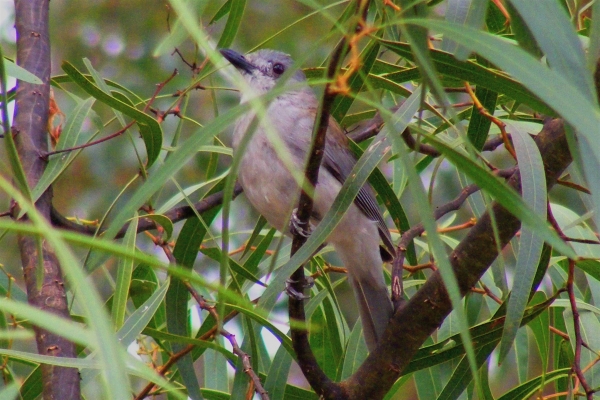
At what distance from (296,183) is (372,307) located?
471mm

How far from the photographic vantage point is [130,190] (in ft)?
15.7

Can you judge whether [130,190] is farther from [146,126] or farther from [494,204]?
[494,204]

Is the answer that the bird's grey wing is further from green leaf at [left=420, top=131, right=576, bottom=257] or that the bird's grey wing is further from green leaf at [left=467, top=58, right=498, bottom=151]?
green leaf at [left=420, top=131, right=576, bottom=257]

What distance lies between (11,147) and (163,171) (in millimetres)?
298

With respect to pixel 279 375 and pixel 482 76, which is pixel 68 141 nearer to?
pixel 279 375

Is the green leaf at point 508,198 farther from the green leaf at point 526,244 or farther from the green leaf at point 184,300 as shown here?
the green leaf at point 184,300

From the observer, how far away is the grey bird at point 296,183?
267cm

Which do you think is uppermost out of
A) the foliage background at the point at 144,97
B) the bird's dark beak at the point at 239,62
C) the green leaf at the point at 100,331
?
the foliage background at the point at 144,97

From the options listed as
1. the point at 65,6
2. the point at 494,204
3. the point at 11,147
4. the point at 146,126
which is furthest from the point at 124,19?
the point at 11,147

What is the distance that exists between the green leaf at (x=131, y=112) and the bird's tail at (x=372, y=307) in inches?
30.5

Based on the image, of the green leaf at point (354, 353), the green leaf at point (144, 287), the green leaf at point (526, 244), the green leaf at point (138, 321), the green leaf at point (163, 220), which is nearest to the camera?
the green leaf at point (526, 244)

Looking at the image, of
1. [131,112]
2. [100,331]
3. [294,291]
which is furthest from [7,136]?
[294,291]

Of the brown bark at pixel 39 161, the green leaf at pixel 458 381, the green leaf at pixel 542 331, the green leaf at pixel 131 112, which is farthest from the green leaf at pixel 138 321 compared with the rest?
the green leaf at pixel 542 331

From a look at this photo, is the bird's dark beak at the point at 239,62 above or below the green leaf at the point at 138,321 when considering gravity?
above
